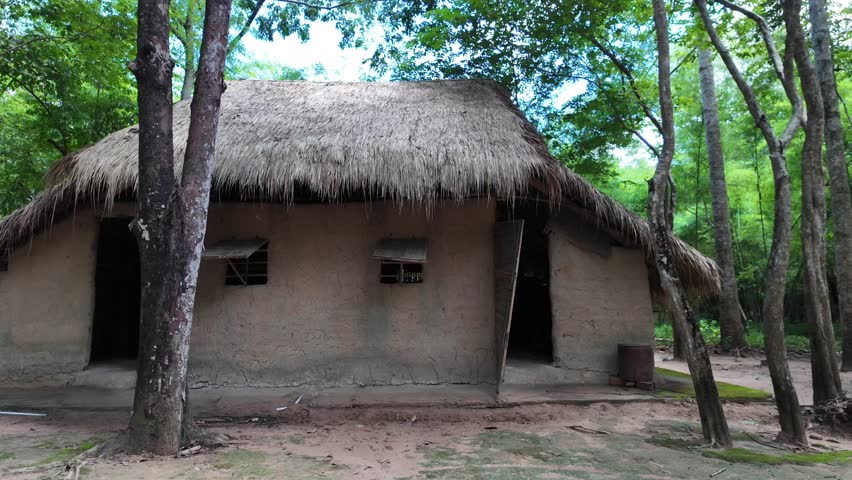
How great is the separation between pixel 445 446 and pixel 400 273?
7.82ft

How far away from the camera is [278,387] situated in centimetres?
602

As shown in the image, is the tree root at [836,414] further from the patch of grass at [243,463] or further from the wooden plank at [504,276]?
the patch of grass at [243,463]

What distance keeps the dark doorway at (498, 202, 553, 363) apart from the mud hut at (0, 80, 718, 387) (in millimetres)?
1654

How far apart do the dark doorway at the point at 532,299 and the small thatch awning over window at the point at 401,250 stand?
7.33 ft

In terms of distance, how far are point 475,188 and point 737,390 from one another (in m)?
3.91

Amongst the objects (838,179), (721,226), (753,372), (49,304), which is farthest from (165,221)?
(721,226)

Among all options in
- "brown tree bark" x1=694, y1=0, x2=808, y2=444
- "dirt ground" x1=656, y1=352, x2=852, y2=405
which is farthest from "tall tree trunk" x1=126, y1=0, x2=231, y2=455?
"dirt ground" x1=656, y1=352, x2=852, y2=405

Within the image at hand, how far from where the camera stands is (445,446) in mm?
4160

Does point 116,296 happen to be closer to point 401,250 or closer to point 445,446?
point 401,250

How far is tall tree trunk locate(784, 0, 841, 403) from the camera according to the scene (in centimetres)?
479

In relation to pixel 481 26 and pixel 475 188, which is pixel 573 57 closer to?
pixel 481 26

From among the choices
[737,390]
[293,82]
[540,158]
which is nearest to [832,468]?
[737,390]

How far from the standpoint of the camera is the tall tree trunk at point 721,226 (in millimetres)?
10570

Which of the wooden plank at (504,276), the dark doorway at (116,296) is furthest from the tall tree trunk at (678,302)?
the dark doorway at (116,296)
